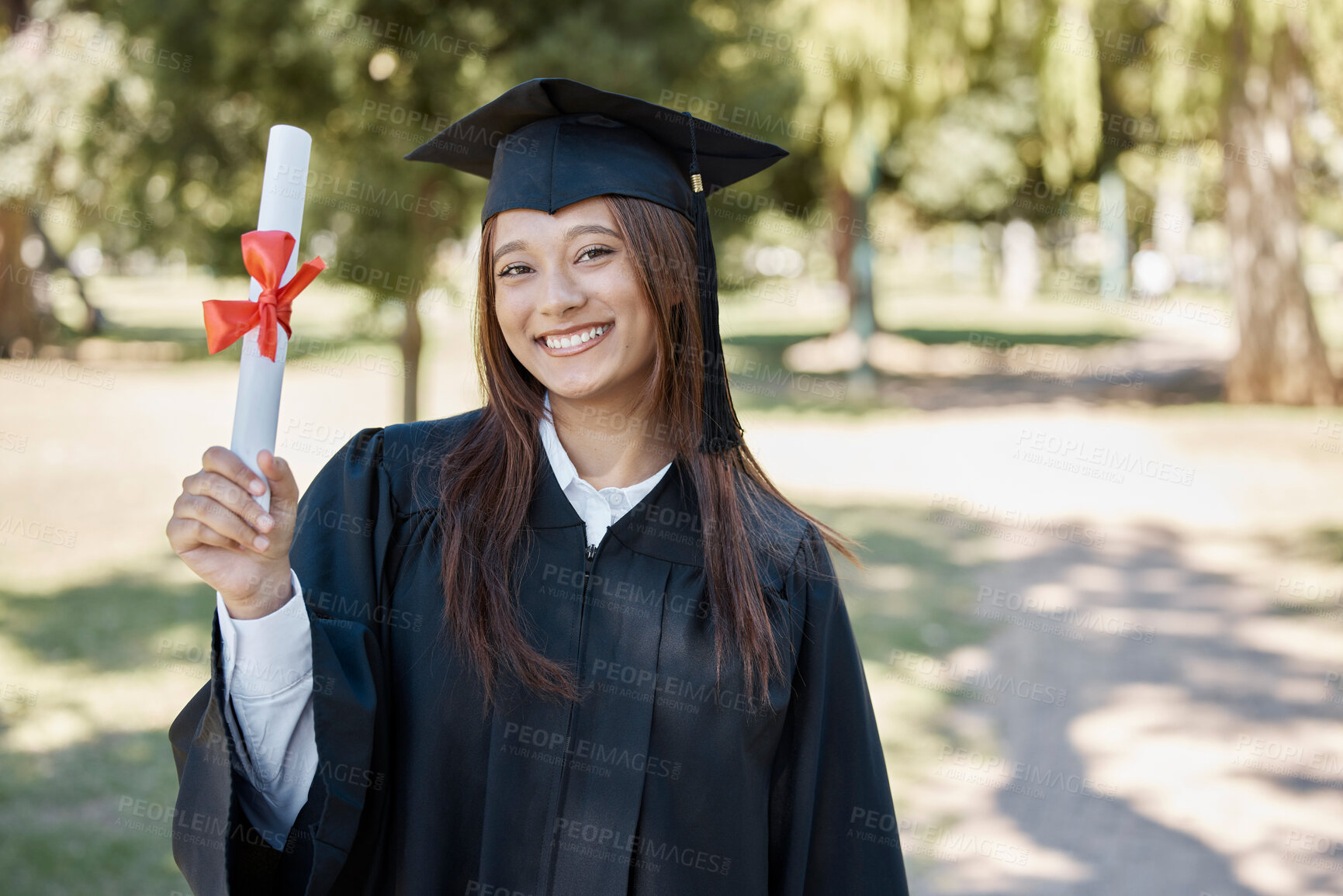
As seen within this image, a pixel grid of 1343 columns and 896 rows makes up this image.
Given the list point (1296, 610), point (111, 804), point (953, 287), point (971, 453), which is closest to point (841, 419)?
point (971, 453)

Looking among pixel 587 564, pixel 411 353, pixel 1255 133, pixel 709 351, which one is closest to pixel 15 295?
pixel 411 353

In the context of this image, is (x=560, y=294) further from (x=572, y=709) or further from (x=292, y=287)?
(x=572, y=709)

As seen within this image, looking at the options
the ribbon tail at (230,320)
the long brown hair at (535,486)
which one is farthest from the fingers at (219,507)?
the long brown hair at (535,486)

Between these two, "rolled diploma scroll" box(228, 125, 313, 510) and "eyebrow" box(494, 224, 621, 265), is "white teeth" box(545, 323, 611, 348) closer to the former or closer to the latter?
"eyebrow" box(494, 224, 621, 265)

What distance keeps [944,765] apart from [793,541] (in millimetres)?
3659

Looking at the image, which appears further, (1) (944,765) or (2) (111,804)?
(1) (944,765)

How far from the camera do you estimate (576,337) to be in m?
1.96

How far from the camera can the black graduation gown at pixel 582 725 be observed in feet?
5.96

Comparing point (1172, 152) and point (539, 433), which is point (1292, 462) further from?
point (539, 433)

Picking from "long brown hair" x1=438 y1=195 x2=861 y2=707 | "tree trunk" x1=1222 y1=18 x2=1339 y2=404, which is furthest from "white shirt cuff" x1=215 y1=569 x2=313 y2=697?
"tree trunk" x1=1222 y1=18 x2=1339 y2=404

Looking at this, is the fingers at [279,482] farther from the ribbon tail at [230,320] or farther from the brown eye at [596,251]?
the brown eye at [596,251]

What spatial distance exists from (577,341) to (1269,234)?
14.4 meters

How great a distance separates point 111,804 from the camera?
4.59 metres

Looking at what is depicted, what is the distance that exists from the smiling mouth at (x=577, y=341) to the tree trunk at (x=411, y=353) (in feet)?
18.4
